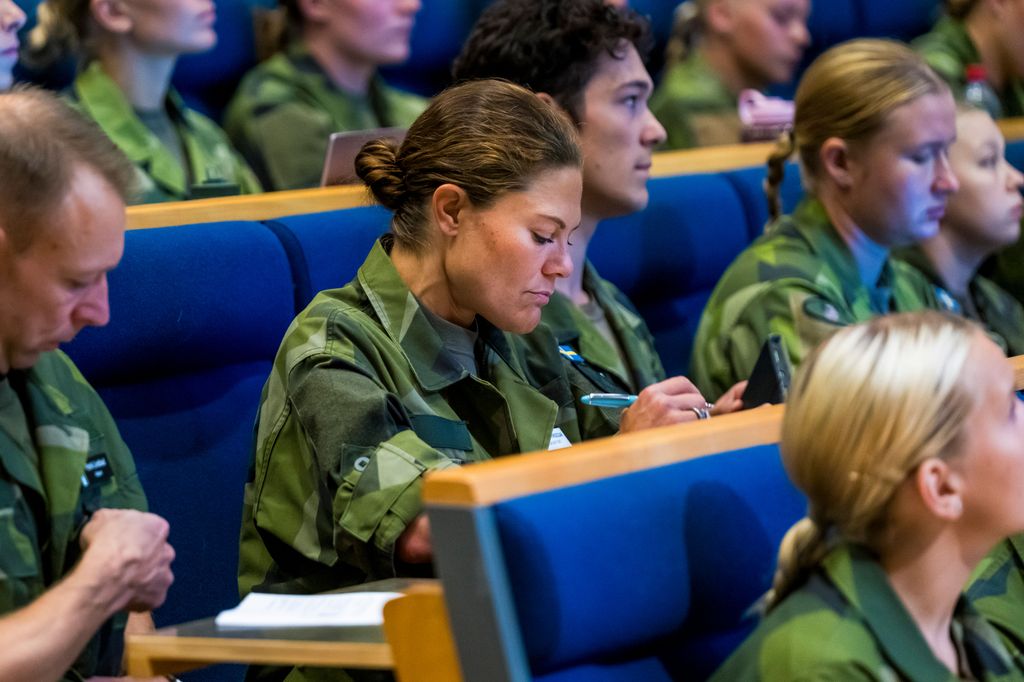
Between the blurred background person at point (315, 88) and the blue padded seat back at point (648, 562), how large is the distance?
1.94 meters

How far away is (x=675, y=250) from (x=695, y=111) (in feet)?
3.71

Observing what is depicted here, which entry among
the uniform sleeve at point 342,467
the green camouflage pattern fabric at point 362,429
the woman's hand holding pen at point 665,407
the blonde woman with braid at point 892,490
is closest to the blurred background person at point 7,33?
the green camouflage pattern fabric at point 362,429

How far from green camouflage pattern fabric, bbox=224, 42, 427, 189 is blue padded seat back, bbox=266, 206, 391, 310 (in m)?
1.04

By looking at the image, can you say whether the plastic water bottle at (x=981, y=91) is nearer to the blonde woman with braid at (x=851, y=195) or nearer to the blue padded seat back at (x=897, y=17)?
the blue padded seat back at (x=897, y=17)

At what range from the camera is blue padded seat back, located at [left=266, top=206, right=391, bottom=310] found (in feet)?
6.43

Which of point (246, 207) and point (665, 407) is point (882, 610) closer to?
point (665, 407)

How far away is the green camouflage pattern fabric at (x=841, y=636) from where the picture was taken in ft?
3.58

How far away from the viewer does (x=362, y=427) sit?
1.41 meters

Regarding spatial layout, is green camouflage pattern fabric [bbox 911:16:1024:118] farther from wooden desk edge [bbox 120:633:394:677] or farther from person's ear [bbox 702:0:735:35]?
wooden desk edge [bbox 120:633:394:677]

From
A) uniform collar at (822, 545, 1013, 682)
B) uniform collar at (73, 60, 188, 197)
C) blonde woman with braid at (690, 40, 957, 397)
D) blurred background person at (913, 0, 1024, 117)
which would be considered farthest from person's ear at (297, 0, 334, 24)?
uniform collar at (822, 545, 1013, 682)

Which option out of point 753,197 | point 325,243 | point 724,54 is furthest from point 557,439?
point 724,54

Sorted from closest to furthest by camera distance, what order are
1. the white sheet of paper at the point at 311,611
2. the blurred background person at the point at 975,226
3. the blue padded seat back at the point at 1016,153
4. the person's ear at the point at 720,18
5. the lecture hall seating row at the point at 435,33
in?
1. the white sheet of paper at the point at 311,611
2. the blurred background person at the point at 975,226
3. the blue padded seat back at the point at 1016,153
4. the lecture hall seating row at the point at 435,33
5. the person's ear at the point at 720,18

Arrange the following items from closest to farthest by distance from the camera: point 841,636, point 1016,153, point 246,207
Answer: point 841,636
point 246,207
point 1016,153

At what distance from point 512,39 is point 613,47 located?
15 cm
